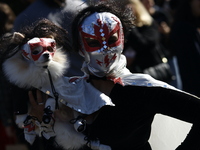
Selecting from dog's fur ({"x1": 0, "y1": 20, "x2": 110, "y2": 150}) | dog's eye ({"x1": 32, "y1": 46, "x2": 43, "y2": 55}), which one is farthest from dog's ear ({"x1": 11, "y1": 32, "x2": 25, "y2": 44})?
dog's eye ({"x1": 32, "y1": 46, "x2": 43, "y2": 55})

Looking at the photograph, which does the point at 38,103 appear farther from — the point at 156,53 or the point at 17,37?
the point at 156,53

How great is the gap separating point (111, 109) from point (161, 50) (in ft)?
7.24

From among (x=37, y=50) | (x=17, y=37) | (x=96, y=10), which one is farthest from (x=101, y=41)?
(x=17, y=37)

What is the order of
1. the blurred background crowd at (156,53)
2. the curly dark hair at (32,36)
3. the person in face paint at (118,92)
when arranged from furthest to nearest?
1. the blurred background crowd at (156,53)
2. the curly dark hair at (32,36)
3. the person in face paint at (118,92)

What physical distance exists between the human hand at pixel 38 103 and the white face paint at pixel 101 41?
33cm

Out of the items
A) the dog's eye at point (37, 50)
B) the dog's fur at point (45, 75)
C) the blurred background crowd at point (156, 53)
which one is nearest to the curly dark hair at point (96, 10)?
the dog's fur at point (45, 75)

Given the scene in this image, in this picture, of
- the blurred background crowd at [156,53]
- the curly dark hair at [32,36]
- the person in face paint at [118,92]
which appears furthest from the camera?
the blurred background crowd at [156,53]

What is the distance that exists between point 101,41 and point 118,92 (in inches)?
11.8

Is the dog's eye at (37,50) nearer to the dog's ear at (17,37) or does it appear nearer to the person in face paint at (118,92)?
the dog's ear at (17,37)

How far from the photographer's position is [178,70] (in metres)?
4.62

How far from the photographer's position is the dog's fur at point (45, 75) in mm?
2688

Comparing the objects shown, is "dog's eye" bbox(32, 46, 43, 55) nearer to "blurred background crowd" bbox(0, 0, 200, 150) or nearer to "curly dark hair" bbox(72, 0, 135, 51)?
"curly dark hair" bbox(72, 0, 135, 51)

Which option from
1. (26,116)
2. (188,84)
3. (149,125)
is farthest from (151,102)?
(188,84)

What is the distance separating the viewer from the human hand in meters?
2.80
